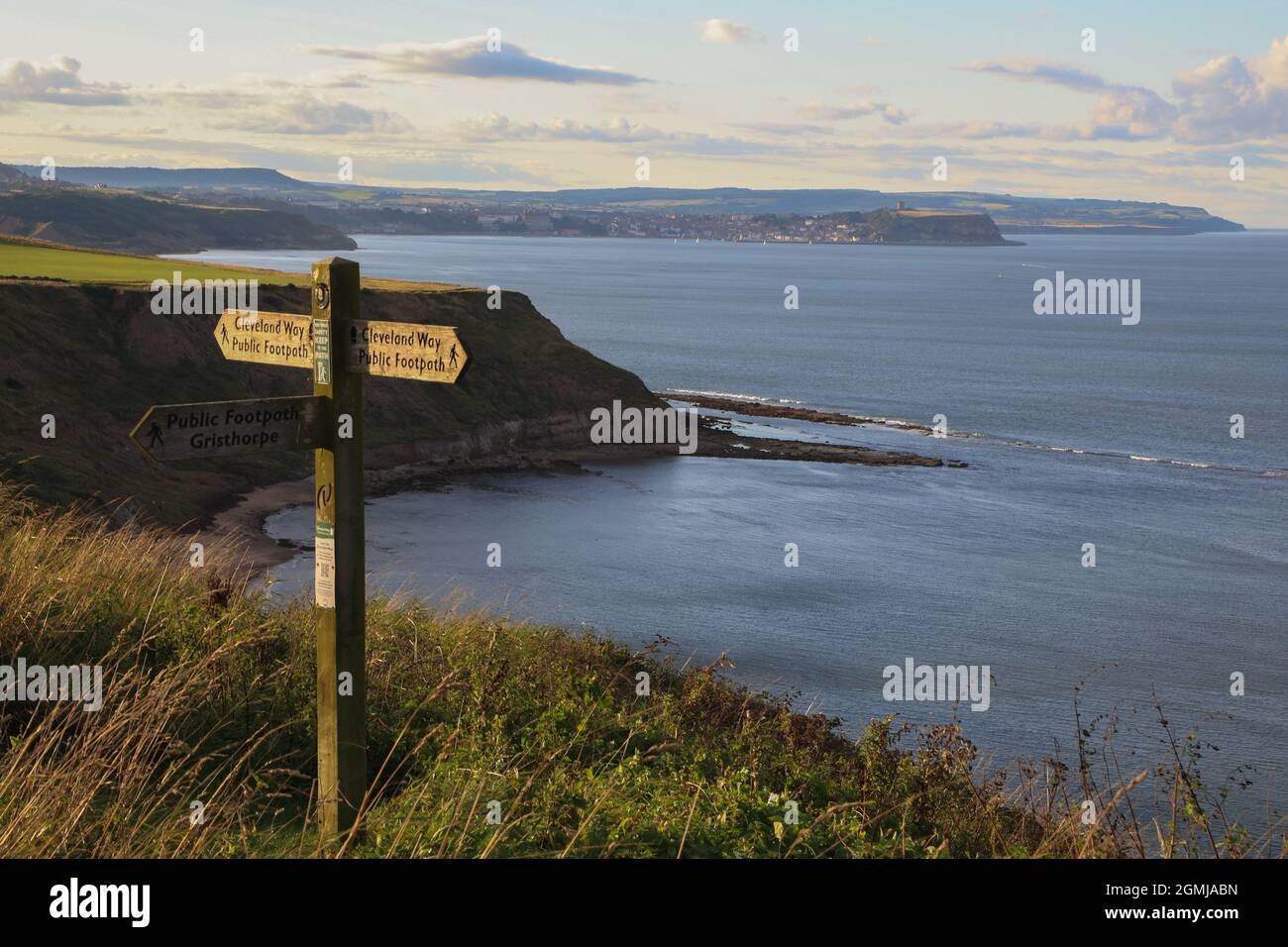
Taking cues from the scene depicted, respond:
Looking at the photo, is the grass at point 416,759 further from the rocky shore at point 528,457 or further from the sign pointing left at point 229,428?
the rocky shore at point 528,457

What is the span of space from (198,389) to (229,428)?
2163 inches

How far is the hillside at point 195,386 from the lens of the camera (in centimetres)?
4744

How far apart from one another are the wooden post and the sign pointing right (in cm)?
9

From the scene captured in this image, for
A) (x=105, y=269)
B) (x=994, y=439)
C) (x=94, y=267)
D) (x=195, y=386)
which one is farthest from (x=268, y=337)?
(x=994, y=439)

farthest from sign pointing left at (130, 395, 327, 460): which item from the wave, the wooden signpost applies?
the wave

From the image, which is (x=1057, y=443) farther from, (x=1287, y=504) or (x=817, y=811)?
(x=817, y=811)

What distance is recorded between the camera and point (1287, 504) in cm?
5822

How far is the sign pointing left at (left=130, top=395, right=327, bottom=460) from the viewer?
19.9 feet

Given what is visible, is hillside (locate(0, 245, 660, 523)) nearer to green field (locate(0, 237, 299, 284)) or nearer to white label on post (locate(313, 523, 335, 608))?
green field (locate(0, 237, 299, 284))

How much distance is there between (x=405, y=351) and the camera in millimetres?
6434

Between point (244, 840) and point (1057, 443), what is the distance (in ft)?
240

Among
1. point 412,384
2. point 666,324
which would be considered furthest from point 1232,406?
point 666,324

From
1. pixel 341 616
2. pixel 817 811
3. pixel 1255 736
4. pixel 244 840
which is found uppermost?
pixel 341 616

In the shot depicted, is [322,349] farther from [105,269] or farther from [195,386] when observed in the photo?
[105,269]
